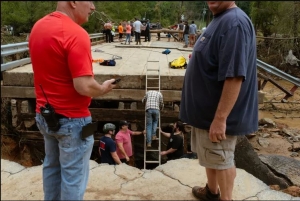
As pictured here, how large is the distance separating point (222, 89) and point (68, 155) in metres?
1.16

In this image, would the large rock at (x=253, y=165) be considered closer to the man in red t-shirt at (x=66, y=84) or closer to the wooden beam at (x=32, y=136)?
the wooden beam at (x=32, y=136)

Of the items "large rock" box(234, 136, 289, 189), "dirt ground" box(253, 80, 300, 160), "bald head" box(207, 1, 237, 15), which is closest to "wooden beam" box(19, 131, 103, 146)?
"large rock" box(234, 136, 289, 189)

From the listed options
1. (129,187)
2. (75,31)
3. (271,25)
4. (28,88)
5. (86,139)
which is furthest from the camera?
(271,25)

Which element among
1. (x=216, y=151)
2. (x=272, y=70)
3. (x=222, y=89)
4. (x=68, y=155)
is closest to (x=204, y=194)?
(x=216, y=151)

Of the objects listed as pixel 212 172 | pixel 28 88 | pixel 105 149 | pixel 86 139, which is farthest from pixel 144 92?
pixel 86 139

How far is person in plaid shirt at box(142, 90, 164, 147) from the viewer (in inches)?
262

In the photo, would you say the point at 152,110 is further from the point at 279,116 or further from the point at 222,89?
the point at 279,116

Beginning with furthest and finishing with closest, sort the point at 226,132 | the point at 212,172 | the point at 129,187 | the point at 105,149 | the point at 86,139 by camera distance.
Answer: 1. the point at 105,149
2. the point at 129,187
3. the point at 212,172
4. the point at 226,132
5. the point at 86,139

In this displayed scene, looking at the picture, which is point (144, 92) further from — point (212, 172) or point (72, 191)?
point (72, 191)

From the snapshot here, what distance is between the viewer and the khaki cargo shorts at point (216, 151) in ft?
8.04

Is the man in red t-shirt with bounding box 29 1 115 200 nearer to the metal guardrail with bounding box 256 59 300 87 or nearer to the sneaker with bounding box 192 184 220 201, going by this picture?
the sneaker with bounding box 192 184 220 201

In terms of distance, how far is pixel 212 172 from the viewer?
2785mm

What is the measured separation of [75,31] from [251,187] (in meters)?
2.54

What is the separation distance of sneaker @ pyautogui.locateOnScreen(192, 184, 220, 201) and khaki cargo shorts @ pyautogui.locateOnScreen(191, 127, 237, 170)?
19.8 inches
